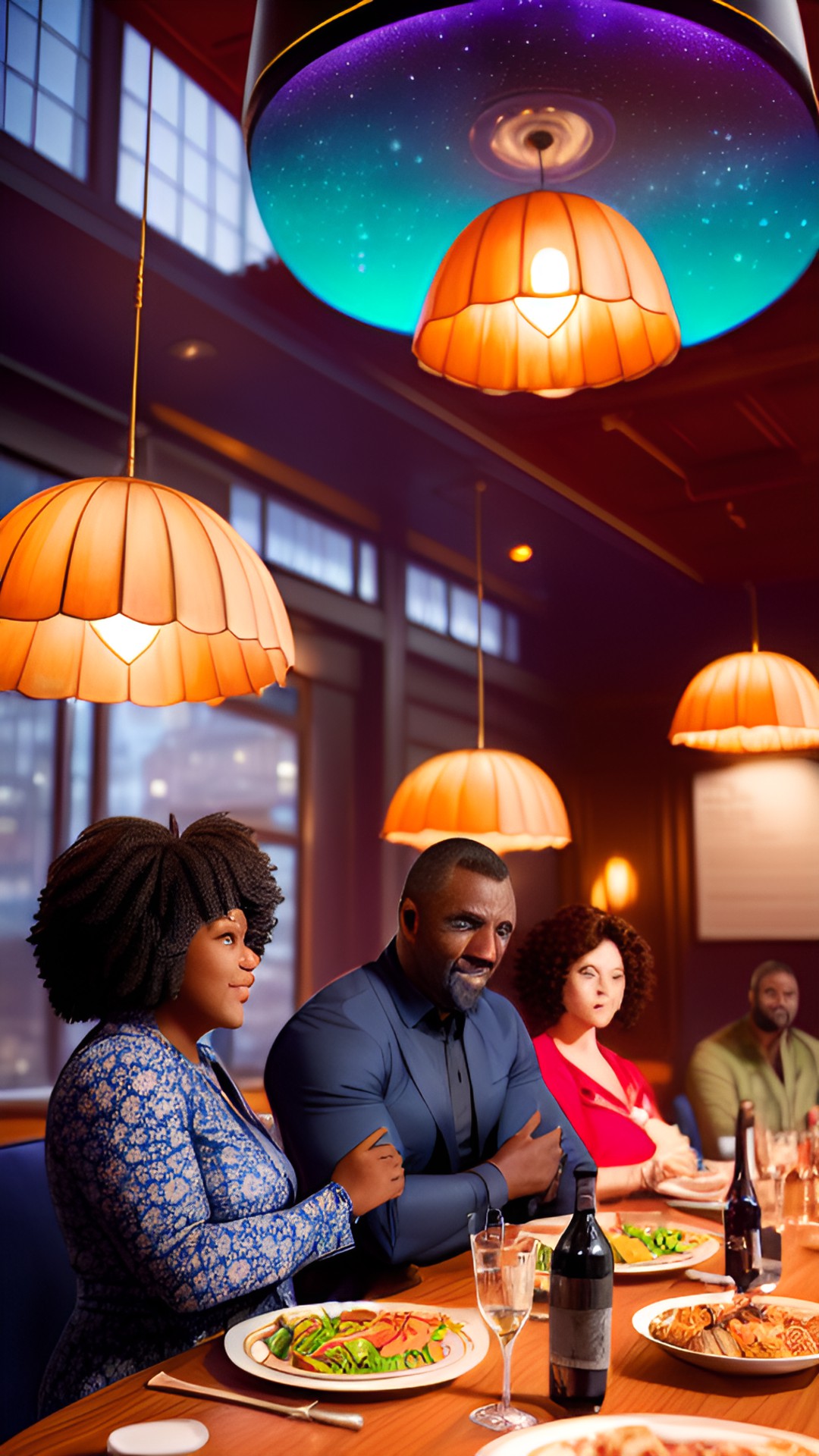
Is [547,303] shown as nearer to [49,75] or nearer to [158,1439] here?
[158,1439]

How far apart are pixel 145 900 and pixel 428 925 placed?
725 mm

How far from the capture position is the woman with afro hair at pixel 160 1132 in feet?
5.04

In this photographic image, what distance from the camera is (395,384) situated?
425cm

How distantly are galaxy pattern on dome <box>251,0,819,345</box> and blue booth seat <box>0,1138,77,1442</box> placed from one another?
55.2 inches

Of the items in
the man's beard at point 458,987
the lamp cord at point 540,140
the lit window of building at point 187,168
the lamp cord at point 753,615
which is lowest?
the man's beard at point 458,987

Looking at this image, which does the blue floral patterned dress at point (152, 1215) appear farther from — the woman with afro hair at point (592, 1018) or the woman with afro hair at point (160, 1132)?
the woman with afro hair at point (592, 1018)

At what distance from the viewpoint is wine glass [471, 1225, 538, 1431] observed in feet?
4.11

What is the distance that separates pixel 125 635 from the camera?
2254mm

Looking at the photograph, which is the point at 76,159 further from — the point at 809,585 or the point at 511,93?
the point at 809,585

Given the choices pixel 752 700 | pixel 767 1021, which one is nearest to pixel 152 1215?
pixel 752 700

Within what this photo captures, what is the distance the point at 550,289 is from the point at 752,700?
2.28 meters

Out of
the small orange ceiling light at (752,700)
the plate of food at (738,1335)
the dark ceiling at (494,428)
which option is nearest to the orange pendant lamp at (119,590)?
the plate of food at (738,1335)

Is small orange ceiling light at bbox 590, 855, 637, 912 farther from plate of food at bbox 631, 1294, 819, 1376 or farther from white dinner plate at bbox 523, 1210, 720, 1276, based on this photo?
plate of food at bbox 631, 1294, 819, 1376

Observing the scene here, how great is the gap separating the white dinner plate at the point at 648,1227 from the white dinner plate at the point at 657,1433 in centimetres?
54
